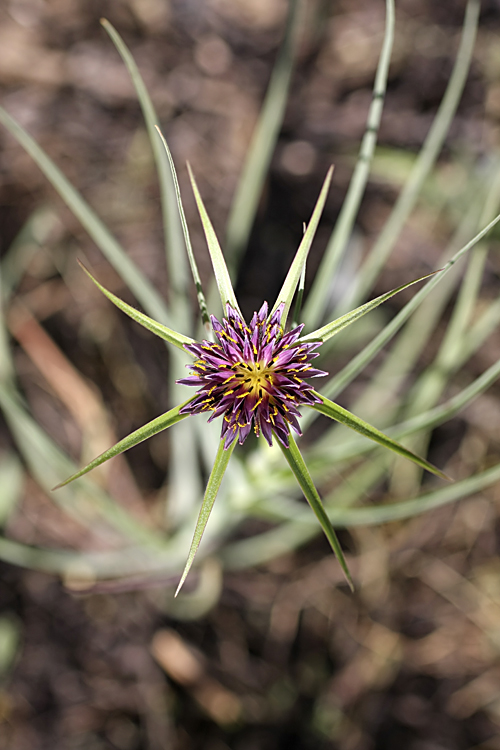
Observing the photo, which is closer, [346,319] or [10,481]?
[346,319]

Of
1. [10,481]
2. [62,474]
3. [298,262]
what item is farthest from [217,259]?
[10,481]

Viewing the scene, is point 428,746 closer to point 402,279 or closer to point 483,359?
point 483,359

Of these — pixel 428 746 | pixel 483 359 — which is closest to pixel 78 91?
pixel 483 359

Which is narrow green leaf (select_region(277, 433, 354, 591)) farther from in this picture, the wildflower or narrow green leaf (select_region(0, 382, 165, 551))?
narrow green leaf (select_region(0, 382, 165, 551))

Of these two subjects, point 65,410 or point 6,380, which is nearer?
point 6,380

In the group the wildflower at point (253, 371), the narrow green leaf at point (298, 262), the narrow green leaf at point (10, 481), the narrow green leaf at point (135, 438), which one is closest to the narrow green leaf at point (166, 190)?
the wildflower at point (253, 371)

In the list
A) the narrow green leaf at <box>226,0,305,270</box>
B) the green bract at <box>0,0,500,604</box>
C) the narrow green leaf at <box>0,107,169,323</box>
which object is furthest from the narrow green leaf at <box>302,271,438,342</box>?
the narrow green leaf at <box>226,0,305,270</box>

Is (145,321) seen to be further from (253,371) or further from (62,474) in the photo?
(62,474)
